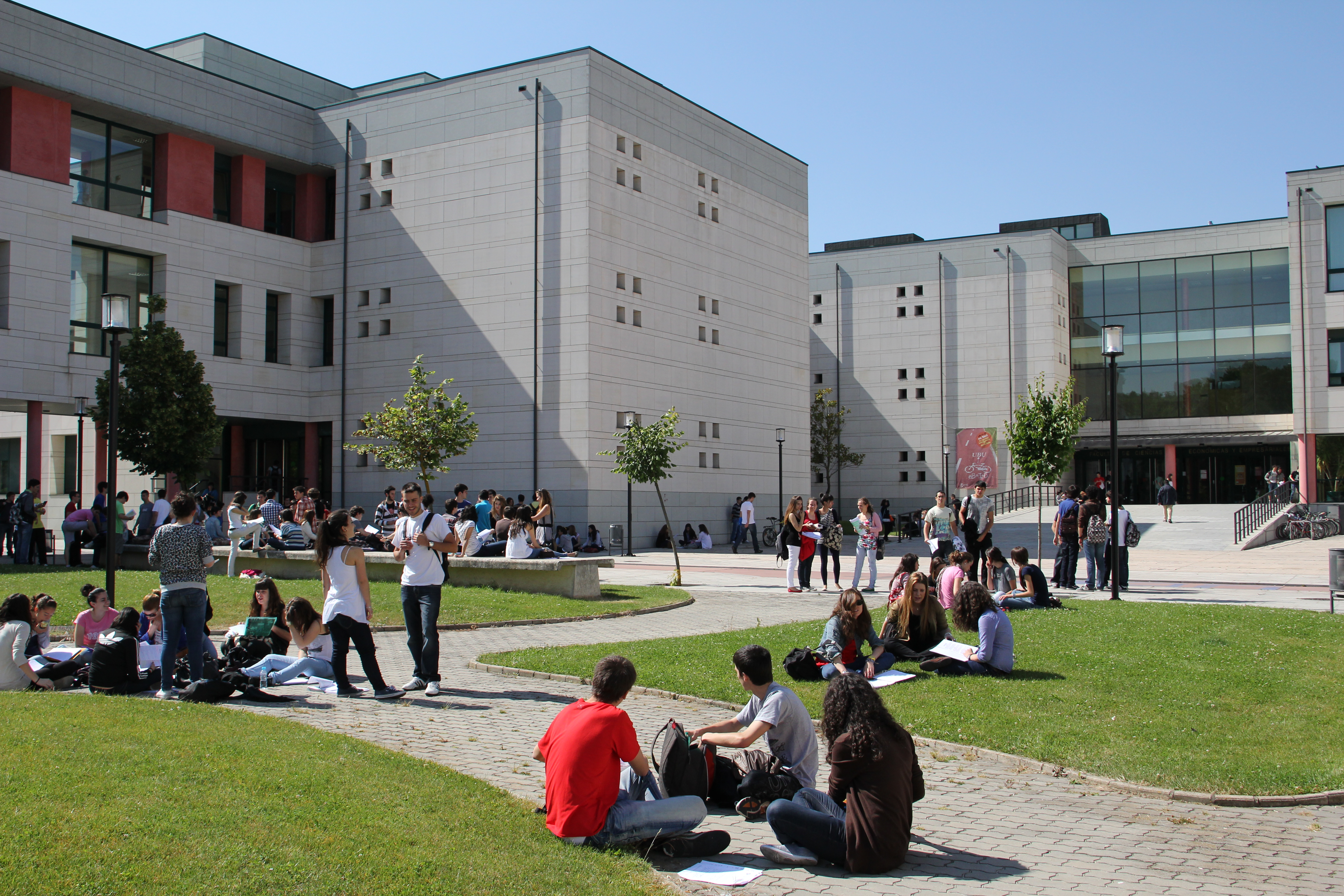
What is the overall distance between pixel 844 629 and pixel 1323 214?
45070 millimetres

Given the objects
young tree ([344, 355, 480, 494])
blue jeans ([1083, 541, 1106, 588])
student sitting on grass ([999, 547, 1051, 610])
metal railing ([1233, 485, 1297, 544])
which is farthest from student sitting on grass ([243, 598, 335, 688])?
metal railing ([1233, 485, 1297, 544])

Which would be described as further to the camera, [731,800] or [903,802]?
[731,800]

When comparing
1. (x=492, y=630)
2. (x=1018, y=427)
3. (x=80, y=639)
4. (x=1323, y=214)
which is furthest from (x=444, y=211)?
(x=1323, y=214)

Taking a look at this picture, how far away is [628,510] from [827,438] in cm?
2685

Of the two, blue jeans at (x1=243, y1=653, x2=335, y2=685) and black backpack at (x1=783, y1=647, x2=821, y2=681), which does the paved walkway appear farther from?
black backpack at (x1=783, y1=647, x2=821, y2=681)

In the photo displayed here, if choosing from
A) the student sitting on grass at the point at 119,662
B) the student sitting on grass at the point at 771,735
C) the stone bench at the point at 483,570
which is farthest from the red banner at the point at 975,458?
the student sitting on grass at the point at 771,735

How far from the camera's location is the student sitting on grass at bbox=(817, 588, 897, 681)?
10.3 m

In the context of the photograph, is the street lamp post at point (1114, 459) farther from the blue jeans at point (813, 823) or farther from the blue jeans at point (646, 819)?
the blue jeans at point (646, 819)

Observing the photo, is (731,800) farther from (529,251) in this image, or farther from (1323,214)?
(1323,214)

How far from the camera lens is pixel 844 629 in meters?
10.4

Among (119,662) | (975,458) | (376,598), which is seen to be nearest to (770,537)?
(975,458)

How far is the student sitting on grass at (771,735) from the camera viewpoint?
6621 millimetres

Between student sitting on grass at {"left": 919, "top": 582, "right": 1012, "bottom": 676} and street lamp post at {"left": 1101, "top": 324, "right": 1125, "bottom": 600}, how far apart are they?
7.37 meters

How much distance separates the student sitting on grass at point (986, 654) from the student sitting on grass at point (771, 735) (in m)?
4.60
